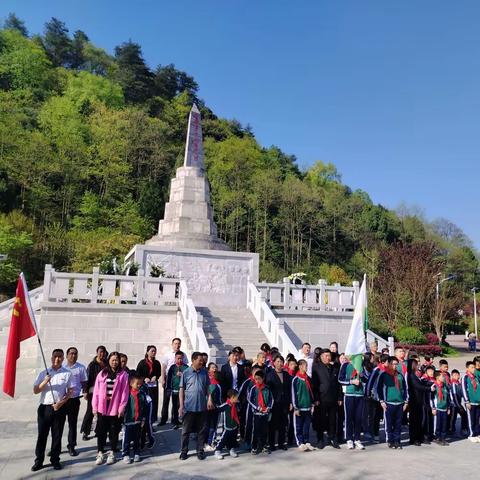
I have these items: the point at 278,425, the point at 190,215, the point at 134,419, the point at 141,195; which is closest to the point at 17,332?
the point at 134,419

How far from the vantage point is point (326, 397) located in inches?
275

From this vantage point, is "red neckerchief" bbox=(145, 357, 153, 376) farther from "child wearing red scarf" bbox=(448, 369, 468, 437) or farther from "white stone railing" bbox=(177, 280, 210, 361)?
"child wearing red scarf" bbox=(448, 369, 468, 437)

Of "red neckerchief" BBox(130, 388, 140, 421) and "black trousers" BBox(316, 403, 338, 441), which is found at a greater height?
"red neckerchief" BBox(130, 388, 140, 421)

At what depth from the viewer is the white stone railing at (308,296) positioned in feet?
46.9

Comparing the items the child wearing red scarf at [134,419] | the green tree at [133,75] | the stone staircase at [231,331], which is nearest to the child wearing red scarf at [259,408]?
the child wearing red scarf at [134,419]

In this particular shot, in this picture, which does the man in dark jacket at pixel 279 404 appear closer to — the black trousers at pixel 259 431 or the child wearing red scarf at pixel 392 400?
the black trousers at pixel 259 431

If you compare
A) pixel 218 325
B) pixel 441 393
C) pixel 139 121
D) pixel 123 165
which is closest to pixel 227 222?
pixel 123 165

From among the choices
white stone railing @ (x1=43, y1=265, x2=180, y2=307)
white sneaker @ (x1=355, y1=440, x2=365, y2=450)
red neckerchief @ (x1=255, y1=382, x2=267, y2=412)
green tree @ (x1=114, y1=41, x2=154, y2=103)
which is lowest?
white sneaker @ (x1=355, y1=440, x2=365, y2=450)

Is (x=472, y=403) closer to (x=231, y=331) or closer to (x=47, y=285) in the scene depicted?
(x=231, y=331)

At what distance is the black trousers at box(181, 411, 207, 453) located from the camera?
20.4ft

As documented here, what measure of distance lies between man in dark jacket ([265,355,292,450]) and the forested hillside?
821 inches

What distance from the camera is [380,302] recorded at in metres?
30.4

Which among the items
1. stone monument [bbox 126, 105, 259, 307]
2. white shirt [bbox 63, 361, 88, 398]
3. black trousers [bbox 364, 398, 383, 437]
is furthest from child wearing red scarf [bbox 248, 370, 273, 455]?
stone monument [bbox 126, 105, 259, 307]

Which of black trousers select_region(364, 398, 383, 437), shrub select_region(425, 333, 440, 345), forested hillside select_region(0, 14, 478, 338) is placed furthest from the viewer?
A: forested hillside select_region(0, 14, 478, 338)
